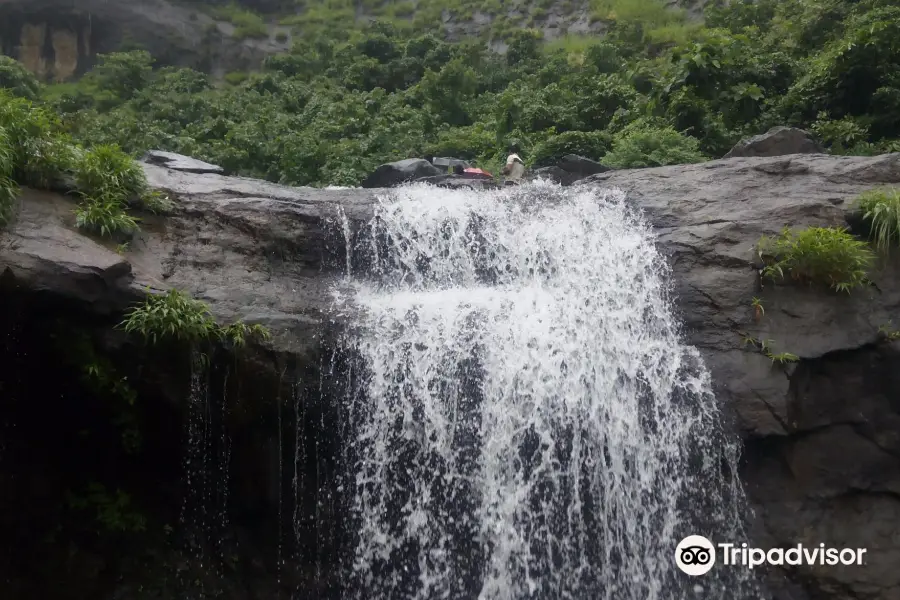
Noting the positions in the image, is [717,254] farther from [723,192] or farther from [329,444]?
[329,444]

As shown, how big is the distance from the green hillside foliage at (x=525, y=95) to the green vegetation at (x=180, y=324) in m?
3.61

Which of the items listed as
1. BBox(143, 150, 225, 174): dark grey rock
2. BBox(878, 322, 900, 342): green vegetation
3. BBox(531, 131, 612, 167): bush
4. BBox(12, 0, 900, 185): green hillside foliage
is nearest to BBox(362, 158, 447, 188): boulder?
BBox(12, 0, 900, 185): green hillside foliage

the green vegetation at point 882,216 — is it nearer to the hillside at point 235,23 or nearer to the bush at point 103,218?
the bush at point 103,218

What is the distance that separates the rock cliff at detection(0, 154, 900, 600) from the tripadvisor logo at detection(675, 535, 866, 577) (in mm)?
95

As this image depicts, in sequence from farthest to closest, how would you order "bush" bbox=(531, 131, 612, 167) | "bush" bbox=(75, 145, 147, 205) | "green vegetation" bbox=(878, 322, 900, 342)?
"bush" bbox=(531, 131, 612, 167)
"bush" bbox=(75, 145, 147, 205)
"green vegetation" bbox=(878, 322, 900, 342)

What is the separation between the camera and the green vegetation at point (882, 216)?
27.3 feet

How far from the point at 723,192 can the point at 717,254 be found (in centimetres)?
127

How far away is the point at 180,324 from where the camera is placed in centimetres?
708

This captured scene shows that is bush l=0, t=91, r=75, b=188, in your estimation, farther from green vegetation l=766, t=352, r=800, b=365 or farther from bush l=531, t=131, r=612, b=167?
bush l=531, t=131, r=612, b=167

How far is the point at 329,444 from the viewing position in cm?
772

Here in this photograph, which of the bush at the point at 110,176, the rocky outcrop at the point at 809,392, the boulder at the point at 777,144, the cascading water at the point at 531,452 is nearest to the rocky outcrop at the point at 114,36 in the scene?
the bush at the point at 110,176

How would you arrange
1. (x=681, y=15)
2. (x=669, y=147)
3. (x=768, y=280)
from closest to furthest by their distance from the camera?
(x=768, y=280)
(x=669, y=147)
(x=681, y=15)

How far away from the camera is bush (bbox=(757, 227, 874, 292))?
26.3 feet

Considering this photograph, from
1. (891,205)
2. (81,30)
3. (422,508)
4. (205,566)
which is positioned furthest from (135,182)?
(81,30)
